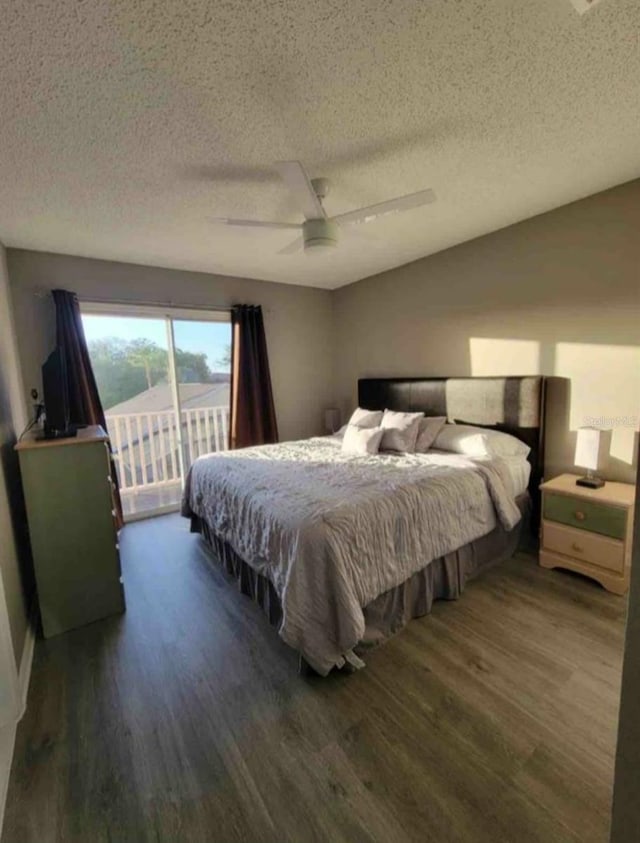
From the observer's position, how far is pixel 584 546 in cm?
246

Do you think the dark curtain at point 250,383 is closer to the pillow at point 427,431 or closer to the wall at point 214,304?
the wall at point 214,304

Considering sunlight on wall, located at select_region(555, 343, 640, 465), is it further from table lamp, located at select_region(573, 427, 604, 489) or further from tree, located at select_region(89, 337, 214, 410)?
tree, located at select_region(89, 337, 214, 410)

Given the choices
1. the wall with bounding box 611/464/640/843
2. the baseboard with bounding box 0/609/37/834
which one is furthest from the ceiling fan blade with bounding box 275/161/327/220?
the baseboard with bounding box 0/609/37/834

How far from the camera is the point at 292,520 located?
1934 mm

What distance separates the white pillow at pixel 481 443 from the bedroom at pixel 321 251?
1.01 ft

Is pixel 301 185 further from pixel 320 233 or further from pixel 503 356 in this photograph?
pixel 503 356

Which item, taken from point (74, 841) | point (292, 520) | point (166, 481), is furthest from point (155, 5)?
point (166, 481)

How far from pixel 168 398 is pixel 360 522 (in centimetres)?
308

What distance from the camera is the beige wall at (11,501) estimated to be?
6.16ft

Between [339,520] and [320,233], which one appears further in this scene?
[320,233]

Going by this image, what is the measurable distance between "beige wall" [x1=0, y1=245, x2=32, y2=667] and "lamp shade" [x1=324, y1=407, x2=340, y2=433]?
3178 mm

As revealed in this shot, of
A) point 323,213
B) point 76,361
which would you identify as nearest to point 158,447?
point 76,361

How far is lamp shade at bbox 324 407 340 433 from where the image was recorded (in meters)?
4.95

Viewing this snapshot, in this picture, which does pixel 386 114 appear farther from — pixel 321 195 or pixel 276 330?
pixel 276 330
